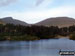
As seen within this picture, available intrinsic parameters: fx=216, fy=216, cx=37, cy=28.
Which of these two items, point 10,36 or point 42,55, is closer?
point 42,55

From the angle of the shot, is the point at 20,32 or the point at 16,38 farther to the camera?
the point at 20,32

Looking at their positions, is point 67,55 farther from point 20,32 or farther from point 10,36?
point 20,32

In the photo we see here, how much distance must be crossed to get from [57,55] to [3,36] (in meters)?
117

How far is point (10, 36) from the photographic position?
178625mm

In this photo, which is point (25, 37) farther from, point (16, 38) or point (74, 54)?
point (74, 54)

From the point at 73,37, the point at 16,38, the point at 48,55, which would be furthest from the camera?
the point at 73,37

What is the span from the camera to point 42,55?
65562mm

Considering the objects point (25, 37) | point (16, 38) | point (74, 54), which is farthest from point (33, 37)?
point (74, 54)

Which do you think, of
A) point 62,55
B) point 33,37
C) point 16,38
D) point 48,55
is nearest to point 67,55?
point 62,55

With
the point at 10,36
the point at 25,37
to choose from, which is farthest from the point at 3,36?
the point at 25,37

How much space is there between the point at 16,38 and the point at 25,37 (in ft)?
39.7

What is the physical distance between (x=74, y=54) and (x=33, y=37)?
12630cm

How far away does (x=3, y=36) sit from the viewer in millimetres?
177500

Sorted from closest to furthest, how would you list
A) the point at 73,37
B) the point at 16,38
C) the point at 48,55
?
the point at 48,55 → the point at 16,38 → the point at 73,37
